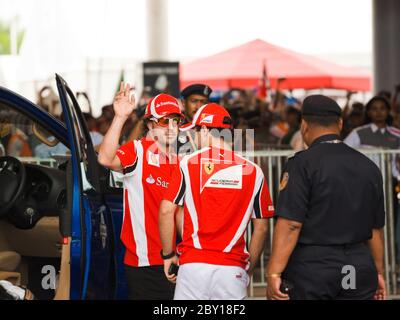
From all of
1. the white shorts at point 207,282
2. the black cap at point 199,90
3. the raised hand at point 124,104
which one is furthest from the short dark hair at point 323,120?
the black cap at point 199,90

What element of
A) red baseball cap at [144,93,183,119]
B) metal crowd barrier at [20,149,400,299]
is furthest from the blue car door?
metal crowd barrier at [20,149,400,299]

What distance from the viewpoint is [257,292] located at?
959cm

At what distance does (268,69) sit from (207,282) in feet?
44.5

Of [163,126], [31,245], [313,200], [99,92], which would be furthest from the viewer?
[99,92]

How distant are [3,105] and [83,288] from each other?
1487 mm

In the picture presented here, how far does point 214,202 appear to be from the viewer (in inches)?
230

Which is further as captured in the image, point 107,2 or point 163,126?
point 107,2

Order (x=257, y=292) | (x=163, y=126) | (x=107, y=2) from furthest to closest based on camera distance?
(x=107, y=2) → (x=257, y=292) → (x=163, y=126)

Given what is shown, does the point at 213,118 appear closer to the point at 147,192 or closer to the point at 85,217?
the point at 147,192

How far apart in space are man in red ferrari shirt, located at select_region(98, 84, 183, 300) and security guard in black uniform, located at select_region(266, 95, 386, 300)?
1.11m
